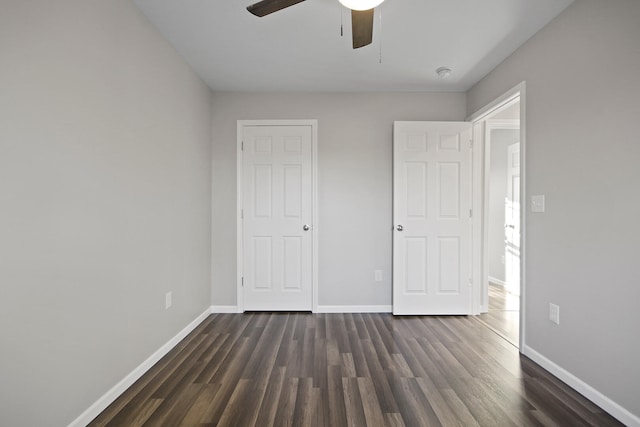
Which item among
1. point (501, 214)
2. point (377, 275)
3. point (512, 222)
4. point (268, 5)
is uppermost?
point (268, 5)

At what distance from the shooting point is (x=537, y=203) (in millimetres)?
2168

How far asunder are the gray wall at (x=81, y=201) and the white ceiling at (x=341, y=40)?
339 millimetres

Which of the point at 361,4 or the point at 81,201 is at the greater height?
the point at 361,4

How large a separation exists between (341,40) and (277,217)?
1.85 meters

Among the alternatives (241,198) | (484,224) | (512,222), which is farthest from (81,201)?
(512,222)

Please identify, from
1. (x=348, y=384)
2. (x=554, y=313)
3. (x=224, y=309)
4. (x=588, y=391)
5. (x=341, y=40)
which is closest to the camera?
(x=588, y=391)

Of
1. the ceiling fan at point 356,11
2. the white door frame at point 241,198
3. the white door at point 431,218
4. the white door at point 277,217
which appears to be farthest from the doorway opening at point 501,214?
the ceiling fan at point 356,11

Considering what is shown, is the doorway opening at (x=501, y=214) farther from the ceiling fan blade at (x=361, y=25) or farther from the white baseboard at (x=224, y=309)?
the white baseboard at (x=224, y=309)

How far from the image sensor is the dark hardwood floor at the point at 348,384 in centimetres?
158

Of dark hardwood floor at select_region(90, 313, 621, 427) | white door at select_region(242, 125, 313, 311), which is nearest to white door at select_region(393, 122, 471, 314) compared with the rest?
dark hardwood floor at select_region(90, 313, 621, 427)

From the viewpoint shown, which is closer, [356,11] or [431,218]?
[356,11]

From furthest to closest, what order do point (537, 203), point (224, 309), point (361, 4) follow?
point (224, 309) → point (537, 203) → point (361, 4)

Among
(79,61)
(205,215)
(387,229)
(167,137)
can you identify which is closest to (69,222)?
(79,61)

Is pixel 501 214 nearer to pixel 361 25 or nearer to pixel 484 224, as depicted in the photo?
pixel 484 224
